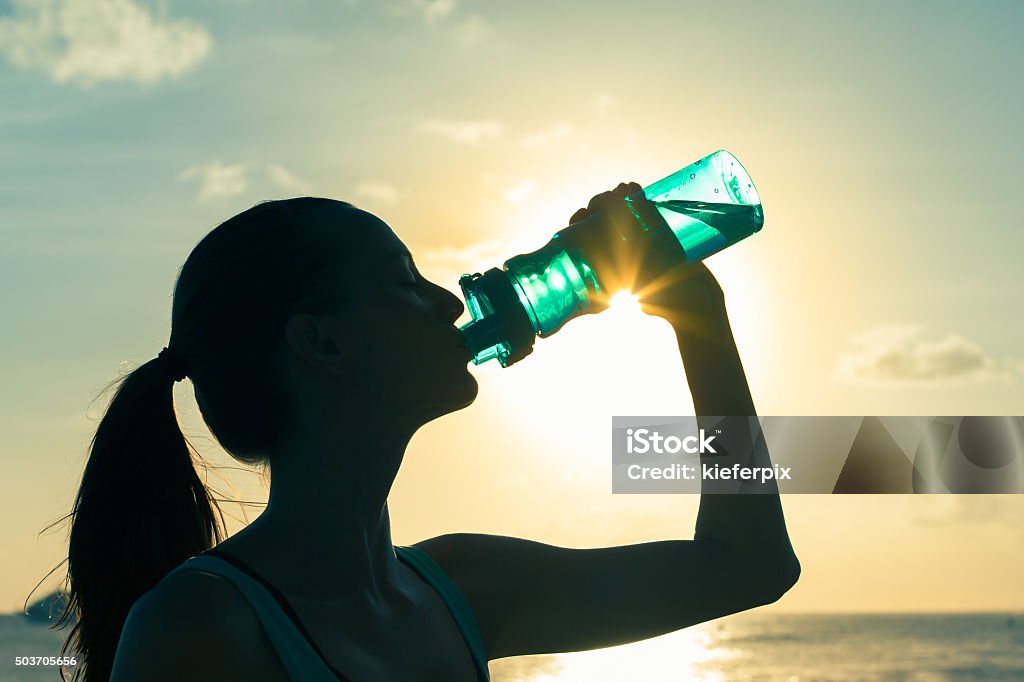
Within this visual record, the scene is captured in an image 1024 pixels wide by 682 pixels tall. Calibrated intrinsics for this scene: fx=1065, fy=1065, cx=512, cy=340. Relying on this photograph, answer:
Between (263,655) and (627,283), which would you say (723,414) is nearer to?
(627,283)

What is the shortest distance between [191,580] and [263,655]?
0.17 meters

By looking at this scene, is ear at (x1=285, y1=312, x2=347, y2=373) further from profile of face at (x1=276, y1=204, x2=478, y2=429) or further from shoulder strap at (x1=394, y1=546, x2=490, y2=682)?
shoulder strap at (x1=394, y1=546, x2=490, y2=682)

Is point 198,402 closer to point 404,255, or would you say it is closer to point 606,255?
point 404,255

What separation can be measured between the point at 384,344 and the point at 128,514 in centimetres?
61

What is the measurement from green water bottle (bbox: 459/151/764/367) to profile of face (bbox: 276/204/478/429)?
17 centimetres

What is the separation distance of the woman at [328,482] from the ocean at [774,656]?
90.4 feet

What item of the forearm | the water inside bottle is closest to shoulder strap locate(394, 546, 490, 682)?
the forearm

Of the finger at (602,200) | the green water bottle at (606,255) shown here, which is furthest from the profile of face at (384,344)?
the finger at (602,200)

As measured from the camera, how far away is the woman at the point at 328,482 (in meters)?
2.01

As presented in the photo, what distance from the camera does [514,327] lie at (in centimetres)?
242

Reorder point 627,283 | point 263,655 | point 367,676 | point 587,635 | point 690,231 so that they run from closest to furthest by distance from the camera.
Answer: point 263,655
point 367,676
point 587,635
point 627,283
point 690,231

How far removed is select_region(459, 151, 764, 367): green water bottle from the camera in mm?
2398

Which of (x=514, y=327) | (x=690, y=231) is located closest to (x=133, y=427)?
(x=514, y=327)

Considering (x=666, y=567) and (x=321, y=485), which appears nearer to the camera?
(x=321, y=485)
